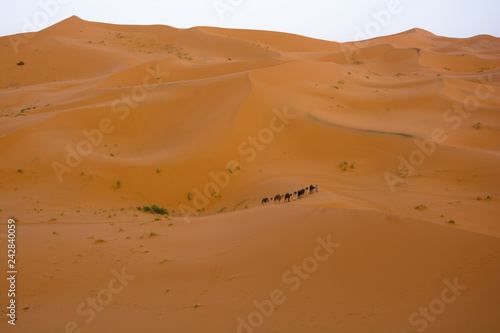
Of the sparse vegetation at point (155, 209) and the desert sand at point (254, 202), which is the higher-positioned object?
the desert sand at point (254, 202)

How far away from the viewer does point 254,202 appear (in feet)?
30.7

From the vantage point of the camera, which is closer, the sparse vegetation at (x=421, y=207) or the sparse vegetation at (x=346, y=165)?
the sparse vegetation at (x=421, y=207)

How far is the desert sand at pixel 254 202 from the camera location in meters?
4.35

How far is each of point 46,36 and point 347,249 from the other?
3233 centimetres

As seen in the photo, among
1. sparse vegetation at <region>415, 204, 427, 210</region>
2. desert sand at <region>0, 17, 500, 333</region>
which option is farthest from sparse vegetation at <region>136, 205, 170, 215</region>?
sparse vegetation at <region>415, 204, 427, 210</region>

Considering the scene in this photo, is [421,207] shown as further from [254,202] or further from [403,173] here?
[254,202]

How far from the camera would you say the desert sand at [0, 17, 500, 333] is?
4.35 metres

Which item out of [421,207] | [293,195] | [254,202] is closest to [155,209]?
[254,202]

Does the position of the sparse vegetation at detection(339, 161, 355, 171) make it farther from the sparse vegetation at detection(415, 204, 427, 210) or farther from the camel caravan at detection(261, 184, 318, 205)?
the sparse vegetation at detection(415, 204, 427, 210)

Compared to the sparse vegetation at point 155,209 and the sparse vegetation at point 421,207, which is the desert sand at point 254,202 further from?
the sparse vegetation at point 155,209

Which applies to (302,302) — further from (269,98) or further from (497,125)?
(497,125)

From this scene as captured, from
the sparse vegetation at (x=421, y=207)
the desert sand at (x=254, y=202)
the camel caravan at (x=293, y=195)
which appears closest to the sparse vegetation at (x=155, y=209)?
the desert sand at (x=254, y=202)

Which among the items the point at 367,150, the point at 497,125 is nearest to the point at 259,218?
the point at 367,150

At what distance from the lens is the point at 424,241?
495 centimetres
